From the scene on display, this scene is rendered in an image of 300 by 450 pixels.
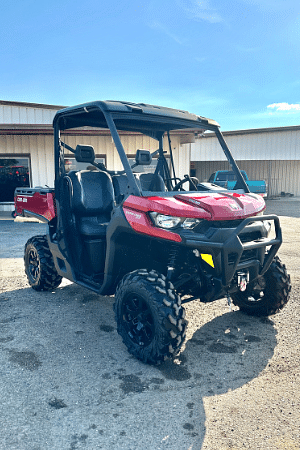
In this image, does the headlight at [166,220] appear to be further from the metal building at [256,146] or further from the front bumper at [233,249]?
the metal building at [256,146]

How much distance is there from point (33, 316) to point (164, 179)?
2267 mm

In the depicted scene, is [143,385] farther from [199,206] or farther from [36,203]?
[36,203]

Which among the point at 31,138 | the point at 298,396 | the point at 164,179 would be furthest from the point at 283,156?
the point at 298,396

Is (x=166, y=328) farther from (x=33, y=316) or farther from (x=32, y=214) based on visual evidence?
(x=32, y=214)

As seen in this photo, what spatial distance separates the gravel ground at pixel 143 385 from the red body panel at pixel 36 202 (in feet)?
3.90

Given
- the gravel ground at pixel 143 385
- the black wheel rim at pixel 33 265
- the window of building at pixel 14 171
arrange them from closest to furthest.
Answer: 1. the gravel ground at pixel 143 385
2. the black wheel rim at pixel 33 265
3. the window of building at pixel 14 171

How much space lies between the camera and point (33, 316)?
13.7 ft

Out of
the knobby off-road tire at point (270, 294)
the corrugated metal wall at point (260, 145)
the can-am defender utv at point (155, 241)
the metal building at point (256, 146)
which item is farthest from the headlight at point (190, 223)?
the corrugated metal wall at point (260, 145)

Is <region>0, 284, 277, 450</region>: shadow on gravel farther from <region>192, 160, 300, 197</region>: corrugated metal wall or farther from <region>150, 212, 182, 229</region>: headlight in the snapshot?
<region>192, 160, 300, 197</region>: corrugated metal wall

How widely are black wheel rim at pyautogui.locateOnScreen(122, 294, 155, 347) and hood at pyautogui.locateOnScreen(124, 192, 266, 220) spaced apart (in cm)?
79

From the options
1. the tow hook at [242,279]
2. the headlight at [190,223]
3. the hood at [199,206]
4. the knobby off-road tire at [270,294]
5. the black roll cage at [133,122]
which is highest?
the black roll cage at [133,122]

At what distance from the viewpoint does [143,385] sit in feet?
9.32

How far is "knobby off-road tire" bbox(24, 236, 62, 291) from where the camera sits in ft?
15.7

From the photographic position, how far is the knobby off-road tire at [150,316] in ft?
9.58
